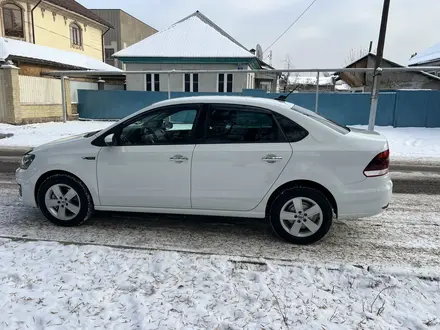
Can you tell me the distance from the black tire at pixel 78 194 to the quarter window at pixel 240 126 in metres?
1.73

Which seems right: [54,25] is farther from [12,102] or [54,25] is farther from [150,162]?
[150,162]

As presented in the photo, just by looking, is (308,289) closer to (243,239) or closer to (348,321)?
(348,321)

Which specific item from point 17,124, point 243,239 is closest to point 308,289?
point 243,239

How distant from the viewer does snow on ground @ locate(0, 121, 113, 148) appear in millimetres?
13369

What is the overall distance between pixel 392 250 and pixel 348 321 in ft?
5.54

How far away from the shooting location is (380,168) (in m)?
4.08

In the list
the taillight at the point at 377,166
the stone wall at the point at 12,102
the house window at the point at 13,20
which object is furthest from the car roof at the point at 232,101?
the house window at the point at 13,20

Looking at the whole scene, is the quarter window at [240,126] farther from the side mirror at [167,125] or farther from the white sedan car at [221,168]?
the side mirror at [167,125]

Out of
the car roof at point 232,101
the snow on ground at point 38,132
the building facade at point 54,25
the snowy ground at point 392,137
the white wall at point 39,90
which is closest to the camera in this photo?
the car roof at point 232,101

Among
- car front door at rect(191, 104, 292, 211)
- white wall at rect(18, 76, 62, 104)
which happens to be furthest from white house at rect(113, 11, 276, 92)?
car front door at rect(191, 104, 292, 211)

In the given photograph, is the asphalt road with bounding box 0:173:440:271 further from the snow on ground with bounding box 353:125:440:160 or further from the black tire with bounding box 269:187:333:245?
the snow on ground with bounding box 353:125:440:160

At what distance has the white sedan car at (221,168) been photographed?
13.4 ft

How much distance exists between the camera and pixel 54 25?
27.1 m

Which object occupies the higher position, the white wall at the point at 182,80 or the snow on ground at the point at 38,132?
the white wall at the point at 182,80
